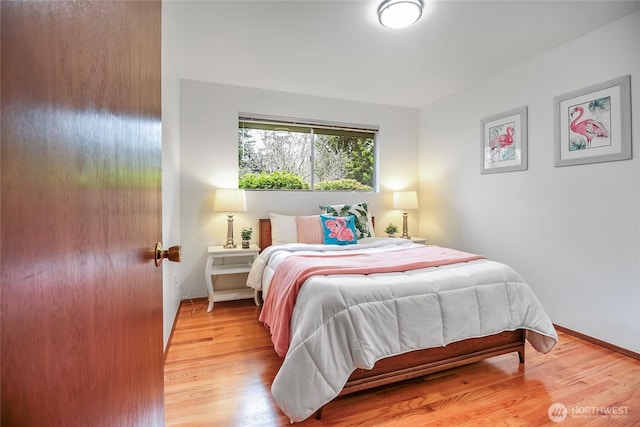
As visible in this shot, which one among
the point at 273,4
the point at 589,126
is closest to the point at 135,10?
the point at 273,4

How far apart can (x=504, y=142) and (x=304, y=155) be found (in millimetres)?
2289

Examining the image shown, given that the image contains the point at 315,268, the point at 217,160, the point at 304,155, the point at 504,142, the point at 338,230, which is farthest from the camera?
the point at 304,155

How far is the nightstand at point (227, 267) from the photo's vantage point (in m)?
3.03

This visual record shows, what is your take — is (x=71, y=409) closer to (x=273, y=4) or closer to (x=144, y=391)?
(x=144, y=391)

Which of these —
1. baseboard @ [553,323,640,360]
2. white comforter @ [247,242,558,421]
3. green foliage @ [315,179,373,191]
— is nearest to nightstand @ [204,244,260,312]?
green foliage @ [315,179,373,191]

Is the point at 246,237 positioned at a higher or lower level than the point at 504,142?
lower

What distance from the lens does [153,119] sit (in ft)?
2.83

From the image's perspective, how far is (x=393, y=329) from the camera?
63.7 inches

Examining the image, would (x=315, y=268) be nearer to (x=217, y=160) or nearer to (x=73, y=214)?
(x=73, y=214)

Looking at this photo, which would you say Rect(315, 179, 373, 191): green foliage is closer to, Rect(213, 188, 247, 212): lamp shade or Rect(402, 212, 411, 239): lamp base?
Rect(402, 212, 411, 239): lamp base

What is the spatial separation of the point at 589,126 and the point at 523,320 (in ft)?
5.64

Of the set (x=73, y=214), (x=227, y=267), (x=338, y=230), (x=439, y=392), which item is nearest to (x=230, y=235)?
(x=227, y=267)

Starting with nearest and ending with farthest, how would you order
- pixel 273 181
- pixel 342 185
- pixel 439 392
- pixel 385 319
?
pixel 385 319, pixel 439 392, pixel 273 181, pixel 342 185

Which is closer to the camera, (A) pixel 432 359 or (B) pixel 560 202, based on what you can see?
(A) pixel 432 359
